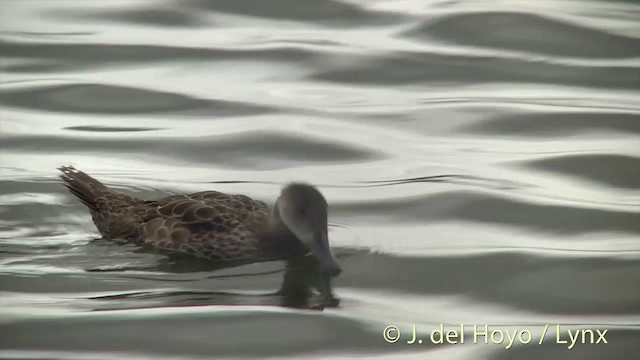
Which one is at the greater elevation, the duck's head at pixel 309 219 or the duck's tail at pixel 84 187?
the duck's tail at pixel 84 187

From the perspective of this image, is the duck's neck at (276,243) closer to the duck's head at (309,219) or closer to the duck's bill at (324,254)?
the duck's head at (309,219)

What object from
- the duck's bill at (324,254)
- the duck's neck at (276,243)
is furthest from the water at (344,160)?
the duck's neck at (276,243)

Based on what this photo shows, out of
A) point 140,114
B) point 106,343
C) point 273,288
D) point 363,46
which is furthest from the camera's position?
point 363,46

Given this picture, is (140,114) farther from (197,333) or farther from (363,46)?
(197,333)

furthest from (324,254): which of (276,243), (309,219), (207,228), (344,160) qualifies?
(344,160)

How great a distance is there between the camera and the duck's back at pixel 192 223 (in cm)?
805

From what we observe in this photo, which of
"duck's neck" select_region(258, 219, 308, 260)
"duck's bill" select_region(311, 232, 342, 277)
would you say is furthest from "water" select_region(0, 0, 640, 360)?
"duck's neck" select_region(258, 219, 308, 260)

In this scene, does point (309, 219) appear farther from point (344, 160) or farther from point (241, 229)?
point (344, 160)

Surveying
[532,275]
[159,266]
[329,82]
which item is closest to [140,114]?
[329,82]

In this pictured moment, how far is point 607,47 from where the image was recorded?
42.7ft

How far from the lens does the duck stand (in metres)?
7.87

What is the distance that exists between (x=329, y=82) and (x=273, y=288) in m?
4.67

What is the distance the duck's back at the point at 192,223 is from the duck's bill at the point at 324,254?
39 centimetres

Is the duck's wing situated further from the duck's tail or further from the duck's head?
the duck's tail
